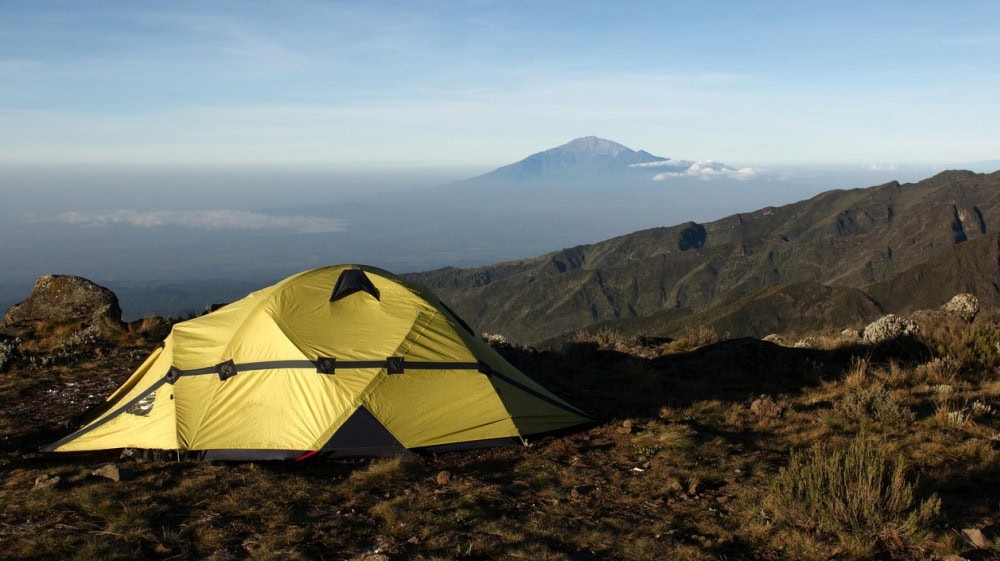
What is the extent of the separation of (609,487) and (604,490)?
0.30 feet

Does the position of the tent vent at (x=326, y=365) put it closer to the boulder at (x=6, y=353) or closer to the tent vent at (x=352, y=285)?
the tent vent at (x=352, y=285)

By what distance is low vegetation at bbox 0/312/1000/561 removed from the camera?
536 centimetres

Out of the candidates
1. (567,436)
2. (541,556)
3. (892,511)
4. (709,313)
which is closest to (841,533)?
(892,511)

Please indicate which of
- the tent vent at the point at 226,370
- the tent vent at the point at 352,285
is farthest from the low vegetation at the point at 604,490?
the tent vent at the point at 352,285

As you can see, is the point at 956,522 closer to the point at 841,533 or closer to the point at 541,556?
the point at 841,533

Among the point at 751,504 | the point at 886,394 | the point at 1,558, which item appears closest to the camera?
the point at 1,558

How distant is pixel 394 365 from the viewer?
27.5ft

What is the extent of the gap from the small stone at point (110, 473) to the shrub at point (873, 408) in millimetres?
8923

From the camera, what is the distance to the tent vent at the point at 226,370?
27.4 feet

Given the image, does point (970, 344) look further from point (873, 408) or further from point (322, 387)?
point (322, 387)

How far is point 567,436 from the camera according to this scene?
876cm

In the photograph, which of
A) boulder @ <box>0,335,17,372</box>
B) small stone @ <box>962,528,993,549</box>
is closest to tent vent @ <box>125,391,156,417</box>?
boulder @ <box>0,335,17,372</box>

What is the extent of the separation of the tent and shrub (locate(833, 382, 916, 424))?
3654 mm

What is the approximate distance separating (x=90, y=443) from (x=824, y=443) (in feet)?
29.7
